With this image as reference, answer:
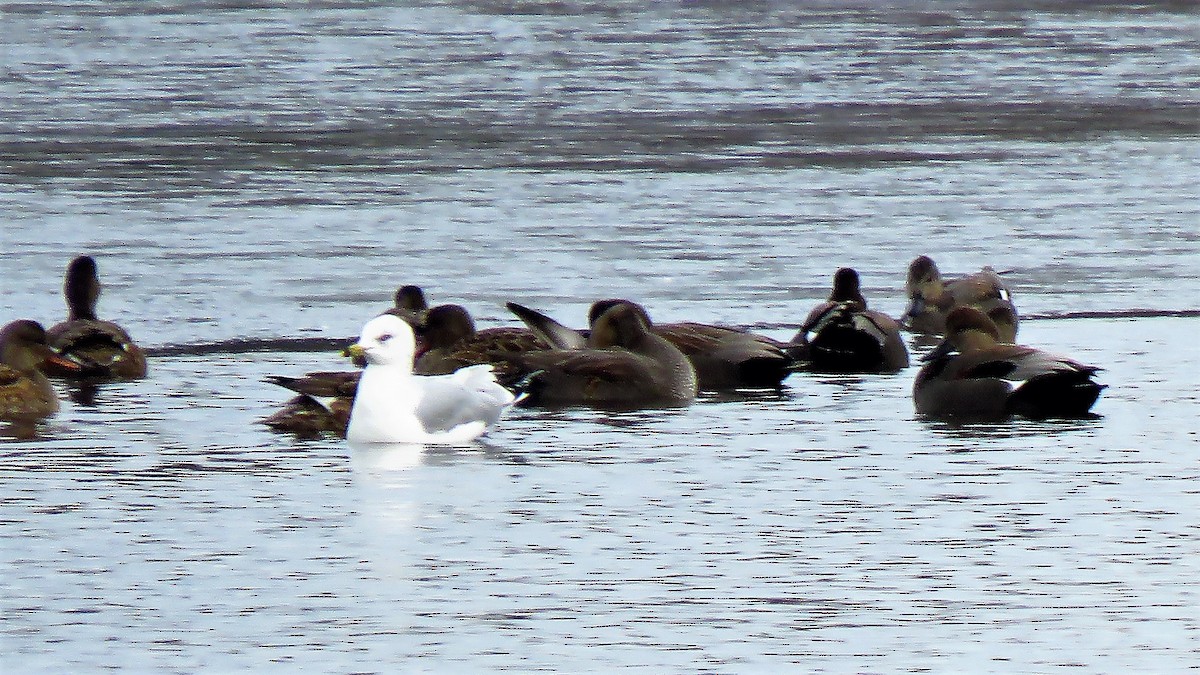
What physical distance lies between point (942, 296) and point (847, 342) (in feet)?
6.15

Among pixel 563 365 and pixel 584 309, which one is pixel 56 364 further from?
pixel 584 309

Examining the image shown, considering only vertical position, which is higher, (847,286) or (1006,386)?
(847,286)

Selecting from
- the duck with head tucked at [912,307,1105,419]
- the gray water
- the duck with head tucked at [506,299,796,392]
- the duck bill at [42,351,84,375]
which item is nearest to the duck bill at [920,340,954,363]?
Result: the duck with head tucked at [912,307,1105,419]

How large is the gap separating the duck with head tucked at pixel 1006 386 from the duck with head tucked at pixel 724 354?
860 mm

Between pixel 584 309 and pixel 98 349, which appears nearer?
pixel 98 349

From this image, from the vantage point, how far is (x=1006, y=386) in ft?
34.4

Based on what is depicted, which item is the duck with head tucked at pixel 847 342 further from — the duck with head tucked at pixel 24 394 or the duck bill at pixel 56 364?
the duck with head tucked at pixel 24 394

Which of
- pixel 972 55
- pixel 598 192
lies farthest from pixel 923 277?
pixel 972 55

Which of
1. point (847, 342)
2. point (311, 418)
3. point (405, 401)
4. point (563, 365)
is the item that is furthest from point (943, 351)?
point (311, 418)

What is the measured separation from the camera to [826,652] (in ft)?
21.3

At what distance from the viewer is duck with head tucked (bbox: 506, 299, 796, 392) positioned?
11.4m

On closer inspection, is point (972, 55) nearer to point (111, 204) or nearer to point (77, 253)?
point (111, 204)

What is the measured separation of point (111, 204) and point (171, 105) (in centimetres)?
690

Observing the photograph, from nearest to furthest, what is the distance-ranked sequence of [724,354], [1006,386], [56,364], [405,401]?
[405,401]
[1006,386]
[724,354]
[56,364]
